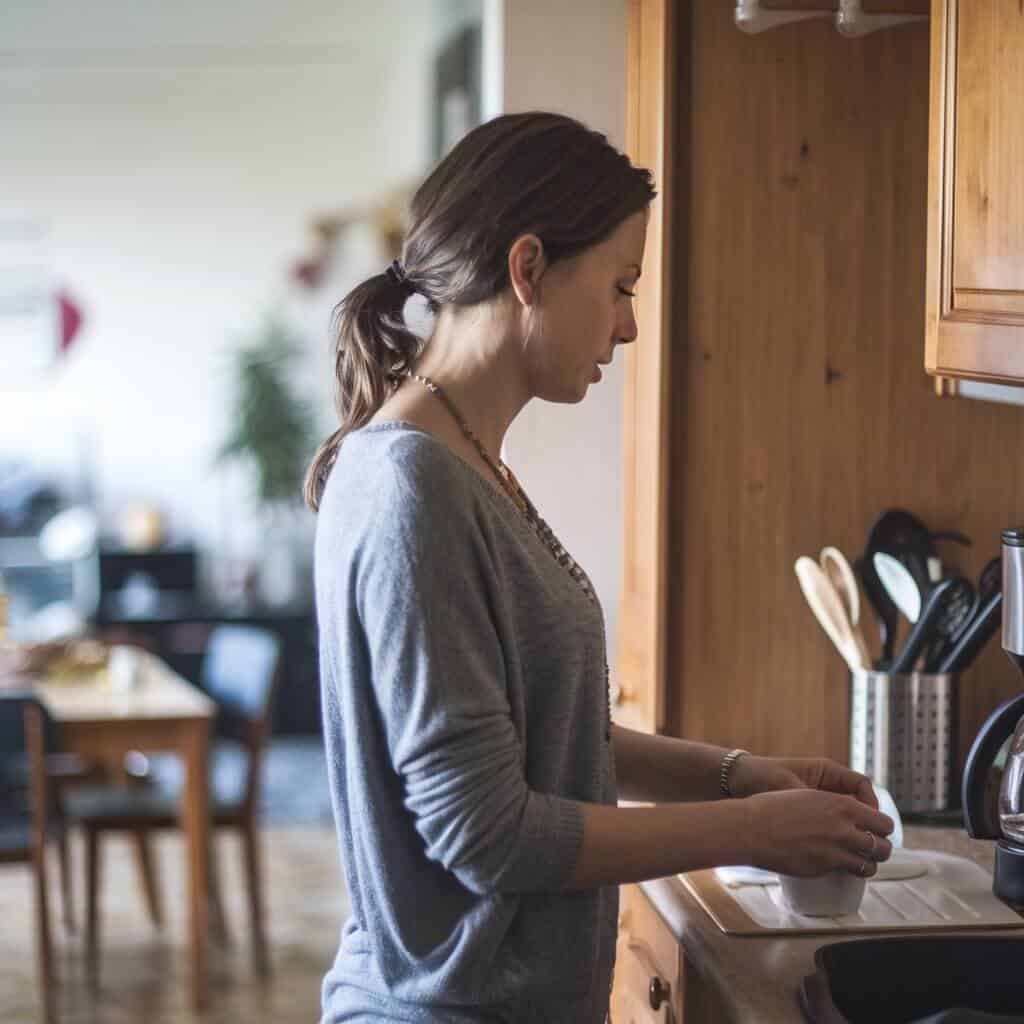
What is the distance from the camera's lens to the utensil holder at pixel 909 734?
2.15 meters

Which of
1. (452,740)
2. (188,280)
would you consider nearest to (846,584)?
(452,740)

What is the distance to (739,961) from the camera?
5.27 ft

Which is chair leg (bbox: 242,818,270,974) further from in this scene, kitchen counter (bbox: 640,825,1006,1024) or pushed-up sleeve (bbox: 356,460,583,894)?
pushed-up sleeve (bbox: 356,460,583,894)

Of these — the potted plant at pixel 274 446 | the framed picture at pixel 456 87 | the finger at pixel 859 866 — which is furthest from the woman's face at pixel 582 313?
the potted plant at pixel 274 446

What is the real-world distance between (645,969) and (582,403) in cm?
88

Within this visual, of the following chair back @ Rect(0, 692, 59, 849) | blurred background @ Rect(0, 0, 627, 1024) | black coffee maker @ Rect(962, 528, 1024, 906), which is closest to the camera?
black coffee maker @ Rect(962, 528, 1024, 906)

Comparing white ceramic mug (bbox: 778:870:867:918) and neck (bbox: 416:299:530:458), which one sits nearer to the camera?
neck (bbox: 416:299:530:458)

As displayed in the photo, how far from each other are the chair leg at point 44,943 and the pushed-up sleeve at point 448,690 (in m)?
2.98

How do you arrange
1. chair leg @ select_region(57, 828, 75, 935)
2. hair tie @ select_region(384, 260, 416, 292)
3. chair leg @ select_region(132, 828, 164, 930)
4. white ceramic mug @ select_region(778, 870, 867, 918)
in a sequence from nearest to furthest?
hair tie @ select_region(384, 260, 416, 292) → white ceramic mug @ select_region(778, 870, 867, 918) → chair leg @ select_region(57, 828, 75, 935) → chair leg @ select_region(132, 828, 164, 930)

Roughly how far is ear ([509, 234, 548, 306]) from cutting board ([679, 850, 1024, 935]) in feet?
2.26

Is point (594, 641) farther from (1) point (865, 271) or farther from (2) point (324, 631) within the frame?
(1) point (865, 271)

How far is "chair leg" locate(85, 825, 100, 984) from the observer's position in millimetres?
4520

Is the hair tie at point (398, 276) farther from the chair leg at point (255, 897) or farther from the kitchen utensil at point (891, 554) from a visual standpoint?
the chair leg at point (255, 897)

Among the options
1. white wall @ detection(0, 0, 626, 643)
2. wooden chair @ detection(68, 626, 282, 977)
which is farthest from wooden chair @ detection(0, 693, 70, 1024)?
white wall @ detection(0, 0, 626, 643)
